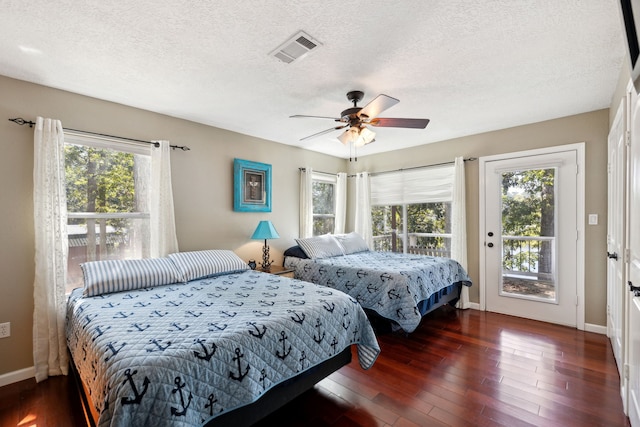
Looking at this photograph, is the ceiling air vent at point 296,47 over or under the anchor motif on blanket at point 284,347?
over

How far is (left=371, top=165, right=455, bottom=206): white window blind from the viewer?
14.2ft

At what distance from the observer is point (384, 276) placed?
121 inches

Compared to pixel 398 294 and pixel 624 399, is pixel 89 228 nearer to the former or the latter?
pixel 398 294

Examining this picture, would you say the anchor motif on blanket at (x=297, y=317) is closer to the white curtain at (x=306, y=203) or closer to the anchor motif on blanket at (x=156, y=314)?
the anchor motif on blanket at (x=156, y=314)

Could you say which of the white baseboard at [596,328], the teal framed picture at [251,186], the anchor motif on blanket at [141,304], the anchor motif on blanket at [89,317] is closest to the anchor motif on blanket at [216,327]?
the anchor motif on blanket at [141,304]

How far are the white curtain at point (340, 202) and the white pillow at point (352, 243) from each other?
51 cm

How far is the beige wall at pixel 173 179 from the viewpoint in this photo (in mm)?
2344

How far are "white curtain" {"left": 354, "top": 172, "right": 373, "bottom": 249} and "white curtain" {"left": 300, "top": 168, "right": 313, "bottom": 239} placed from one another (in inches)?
37.5

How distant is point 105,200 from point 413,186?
13.1 feet

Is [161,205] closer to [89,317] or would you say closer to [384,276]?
[89,317]

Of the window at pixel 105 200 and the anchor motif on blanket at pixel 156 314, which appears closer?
the anchor motif on blanket at pixel 156 314

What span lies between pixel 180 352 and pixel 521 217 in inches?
155

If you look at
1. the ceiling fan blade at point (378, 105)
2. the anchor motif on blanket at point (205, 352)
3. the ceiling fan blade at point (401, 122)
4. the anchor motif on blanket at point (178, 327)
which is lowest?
the anchor motif on blanket at point (205, 352)

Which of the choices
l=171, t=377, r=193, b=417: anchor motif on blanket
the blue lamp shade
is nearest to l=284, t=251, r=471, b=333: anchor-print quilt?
the blue lamp shade
